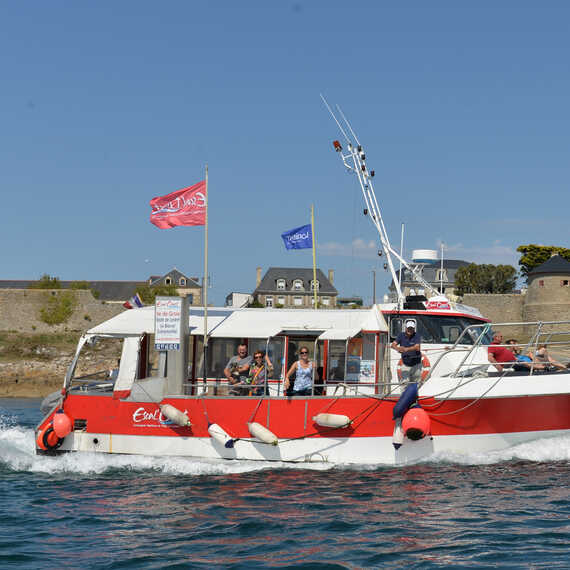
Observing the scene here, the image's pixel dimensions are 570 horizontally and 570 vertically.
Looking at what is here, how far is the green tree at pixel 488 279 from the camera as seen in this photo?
83438 millimetres

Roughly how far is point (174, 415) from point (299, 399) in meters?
2.24

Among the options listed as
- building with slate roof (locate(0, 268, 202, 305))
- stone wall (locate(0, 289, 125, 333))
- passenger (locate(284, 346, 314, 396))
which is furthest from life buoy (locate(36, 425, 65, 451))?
building with slate roof (locate(0, 268, 202, 305))

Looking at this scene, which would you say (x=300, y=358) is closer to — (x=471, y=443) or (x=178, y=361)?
(x=178, y=361)

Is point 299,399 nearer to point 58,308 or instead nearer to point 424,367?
point 424,367

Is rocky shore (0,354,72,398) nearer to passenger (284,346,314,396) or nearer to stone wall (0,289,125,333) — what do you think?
stone wall (0,289,125,333)

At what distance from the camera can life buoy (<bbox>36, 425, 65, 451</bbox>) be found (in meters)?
14.0

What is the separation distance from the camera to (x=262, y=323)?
14578 millimetres

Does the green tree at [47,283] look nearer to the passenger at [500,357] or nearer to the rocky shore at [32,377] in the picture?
the rocky shore at [32,377]

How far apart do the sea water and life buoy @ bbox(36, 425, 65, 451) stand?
0.25 meters

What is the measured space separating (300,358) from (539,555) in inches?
246

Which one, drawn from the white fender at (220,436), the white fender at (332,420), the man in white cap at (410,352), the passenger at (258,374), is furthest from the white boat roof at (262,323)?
the white fender at (220,436)

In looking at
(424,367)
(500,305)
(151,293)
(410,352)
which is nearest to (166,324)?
(410,352)

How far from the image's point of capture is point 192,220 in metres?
15.1

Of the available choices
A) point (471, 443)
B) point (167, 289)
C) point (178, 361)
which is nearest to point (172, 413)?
point (178, 361)
